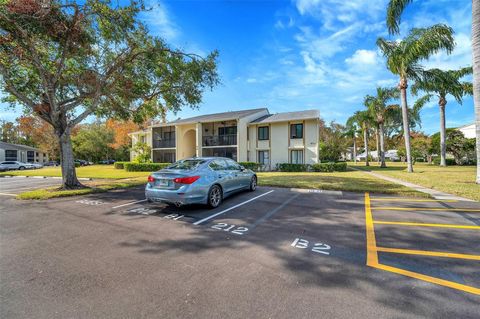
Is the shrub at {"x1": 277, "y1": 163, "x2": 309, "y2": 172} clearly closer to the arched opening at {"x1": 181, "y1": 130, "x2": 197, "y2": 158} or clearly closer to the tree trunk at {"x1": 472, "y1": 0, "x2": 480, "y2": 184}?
the tree trunk at {"x1": 472, "y1": 0, "x2": 480, "y2": 184}

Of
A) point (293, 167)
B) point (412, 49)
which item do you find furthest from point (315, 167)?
point (412, 49)

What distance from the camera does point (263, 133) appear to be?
974 inches

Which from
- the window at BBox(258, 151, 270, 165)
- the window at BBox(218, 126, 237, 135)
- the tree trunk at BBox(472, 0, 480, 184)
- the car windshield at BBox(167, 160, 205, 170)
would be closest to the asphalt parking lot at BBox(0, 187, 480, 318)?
the car windshield at BBox(167, 160, 205, 170)

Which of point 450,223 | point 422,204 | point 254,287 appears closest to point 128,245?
point 254,287

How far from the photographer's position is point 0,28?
26.1 ft

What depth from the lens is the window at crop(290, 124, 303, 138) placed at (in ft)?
75.0

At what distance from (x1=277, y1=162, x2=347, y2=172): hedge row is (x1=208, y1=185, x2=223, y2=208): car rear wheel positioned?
52.3 feet

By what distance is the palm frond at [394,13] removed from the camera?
1255cm

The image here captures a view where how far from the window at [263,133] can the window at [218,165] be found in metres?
17.4

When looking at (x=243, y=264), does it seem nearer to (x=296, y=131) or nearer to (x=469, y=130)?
(x=296, y=131)

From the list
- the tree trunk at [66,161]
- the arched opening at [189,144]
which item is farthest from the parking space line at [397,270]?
the arched opening at [189,144]

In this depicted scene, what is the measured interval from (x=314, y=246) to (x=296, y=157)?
20.1 m

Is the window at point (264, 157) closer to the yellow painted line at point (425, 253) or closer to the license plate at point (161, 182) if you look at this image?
the license plate at point (161, 182)

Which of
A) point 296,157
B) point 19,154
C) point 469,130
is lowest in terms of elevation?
point 296,157
